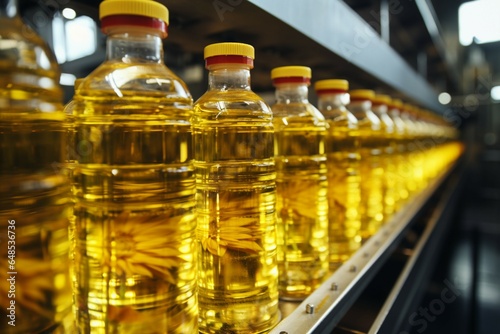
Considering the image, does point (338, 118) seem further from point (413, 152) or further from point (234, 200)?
point (413, 152)

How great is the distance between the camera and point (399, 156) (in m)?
2.05

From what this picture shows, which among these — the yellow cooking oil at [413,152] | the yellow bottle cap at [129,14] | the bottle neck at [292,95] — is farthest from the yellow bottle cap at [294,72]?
the yellow cooking oil at [413,152]

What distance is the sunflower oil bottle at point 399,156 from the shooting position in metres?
1.98

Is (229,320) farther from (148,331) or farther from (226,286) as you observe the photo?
(148,331)

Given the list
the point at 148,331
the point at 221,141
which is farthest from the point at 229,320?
the point at 221,141

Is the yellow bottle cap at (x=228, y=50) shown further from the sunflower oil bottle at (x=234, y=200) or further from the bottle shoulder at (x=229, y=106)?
the bottle shoulder at (x=229, y=106)

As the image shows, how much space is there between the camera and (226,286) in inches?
28.1

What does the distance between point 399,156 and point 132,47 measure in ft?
5.91

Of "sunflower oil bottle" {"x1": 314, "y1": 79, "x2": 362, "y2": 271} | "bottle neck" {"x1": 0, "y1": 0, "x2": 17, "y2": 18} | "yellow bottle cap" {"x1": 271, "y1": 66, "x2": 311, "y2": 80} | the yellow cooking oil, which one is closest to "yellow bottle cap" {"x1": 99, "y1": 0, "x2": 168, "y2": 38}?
"bottle neck" {"x1": 0, "y1": 0, "x2": 17, "y2": 18}

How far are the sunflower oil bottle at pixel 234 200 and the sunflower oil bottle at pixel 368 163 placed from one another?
76 cm

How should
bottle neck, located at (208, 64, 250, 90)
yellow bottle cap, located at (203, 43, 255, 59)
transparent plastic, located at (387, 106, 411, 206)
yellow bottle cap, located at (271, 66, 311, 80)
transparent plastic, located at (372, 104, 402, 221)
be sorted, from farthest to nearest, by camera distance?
1. transparent plastic, located at (387, 106, 411, 206)
2. transparent plastic, located at (372, 104, 402, 221)
3. yellow bottle cap, located at (271, 66, 311, 80)
4. bottle neck, located at (208, 64, 250, 90)
5. yellow bottle cap, located at (203, 43, 255, 59)

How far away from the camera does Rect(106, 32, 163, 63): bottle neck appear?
0.57 metres

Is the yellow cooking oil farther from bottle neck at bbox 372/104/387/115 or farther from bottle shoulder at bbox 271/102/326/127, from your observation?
bottle shoulder at bbox 271/102/326/127

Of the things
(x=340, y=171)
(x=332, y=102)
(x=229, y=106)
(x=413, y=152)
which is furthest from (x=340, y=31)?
(x=413, y=152)
